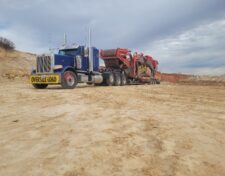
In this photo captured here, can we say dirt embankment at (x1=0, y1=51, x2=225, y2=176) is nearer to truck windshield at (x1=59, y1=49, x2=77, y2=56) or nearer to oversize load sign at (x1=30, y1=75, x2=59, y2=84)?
oversize load sign at (x1=30, y1=75, x2=59, y2=84)

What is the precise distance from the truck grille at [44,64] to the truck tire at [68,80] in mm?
913

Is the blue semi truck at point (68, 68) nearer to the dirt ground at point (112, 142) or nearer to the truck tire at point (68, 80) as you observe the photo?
the truck tire at point (68, 80)

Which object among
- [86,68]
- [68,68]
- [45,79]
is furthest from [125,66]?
[45,79]

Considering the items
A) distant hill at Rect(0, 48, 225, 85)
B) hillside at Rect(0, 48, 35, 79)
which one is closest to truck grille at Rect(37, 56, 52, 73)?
distant hill at Rect(0, 48, 225, 85)

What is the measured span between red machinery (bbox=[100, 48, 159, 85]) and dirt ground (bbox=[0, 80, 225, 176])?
14141 mm

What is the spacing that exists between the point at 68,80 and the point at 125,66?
811cm

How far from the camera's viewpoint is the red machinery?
912 inches

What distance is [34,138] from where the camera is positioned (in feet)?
18.6

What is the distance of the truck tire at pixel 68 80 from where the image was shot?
16562mm

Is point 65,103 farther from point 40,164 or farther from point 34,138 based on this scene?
point 40,164

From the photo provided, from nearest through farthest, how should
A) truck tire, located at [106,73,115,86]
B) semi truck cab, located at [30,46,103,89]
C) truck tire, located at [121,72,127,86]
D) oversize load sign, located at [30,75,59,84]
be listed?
oversize load sign, located at [30,75,59,84], semi truck cab, located at [30,46,103,89], truck tire, located at [106,73,115,86], truck tire, located at [121,72,127,86]

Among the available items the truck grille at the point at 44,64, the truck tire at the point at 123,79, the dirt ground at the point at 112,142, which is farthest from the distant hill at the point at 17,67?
the dirt ground at the point at 112,142

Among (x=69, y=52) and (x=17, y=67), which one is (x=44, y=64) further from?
(x=17, y=67)

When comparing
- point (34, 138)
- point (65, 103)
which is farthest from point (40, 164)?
point (65, 103)
